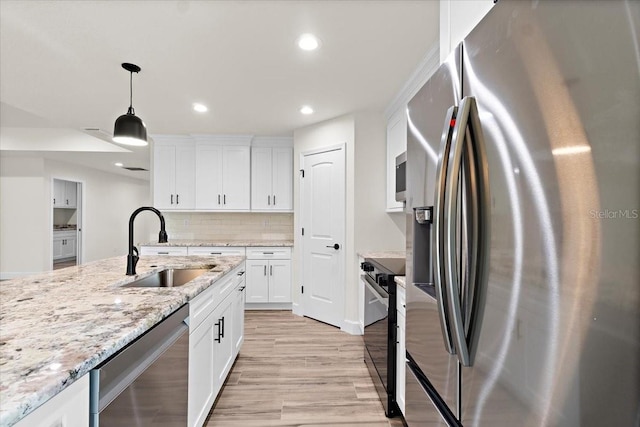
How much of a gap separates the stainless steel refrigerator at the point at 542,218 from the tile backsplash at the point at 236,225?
13.8ft

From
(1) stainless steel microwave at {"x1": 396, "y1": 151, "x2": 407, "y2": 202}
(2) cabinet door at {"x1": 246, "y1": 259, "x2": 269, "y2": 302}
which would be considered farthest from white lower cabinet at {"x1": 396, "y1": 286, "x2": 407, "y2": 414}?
(2) cabinet door at {"x1": 246, "y1": 259, "x2": 269, "y2": 302}

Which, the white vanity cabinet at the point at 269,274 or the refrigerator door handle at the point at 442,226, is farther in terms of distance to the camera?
the white vanity cabinet at the point at 269,274

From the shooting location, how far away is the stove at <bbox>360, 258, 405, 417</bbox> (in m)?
1.93

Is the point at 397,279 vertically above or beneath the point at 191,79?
beneath

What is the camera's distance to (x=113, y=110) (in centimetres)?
356

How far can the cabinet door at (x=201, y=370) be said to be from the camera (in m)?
1.56

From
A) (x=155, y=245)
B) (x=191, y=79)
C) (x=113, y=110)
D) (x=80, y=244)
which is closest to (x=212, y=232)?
(x=155, y=245)

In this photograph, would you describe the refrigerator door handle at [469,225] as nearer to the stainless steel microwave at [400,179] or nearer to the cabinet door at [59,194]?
the stainless steel microwave at [400,179]

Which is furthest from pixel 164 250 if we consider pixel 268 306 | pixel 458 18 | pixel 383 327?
pixel 458 18

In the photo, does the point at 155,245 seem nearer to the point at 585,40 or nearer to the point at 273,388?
the point at 273,388

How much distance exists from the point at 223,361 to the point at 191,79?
234cm

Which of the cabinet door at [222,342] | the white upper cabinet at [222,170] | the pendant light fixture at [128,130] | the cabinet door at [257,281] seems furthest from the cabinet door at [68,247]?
the cabinet door at [222,342]

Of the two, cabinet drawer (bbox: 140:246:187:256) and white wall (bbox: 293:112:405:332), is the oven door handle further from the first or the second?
cabinet drawer (bbox: 140:246:187:256)

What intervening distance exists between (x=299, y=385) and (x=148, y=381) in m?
1.51
